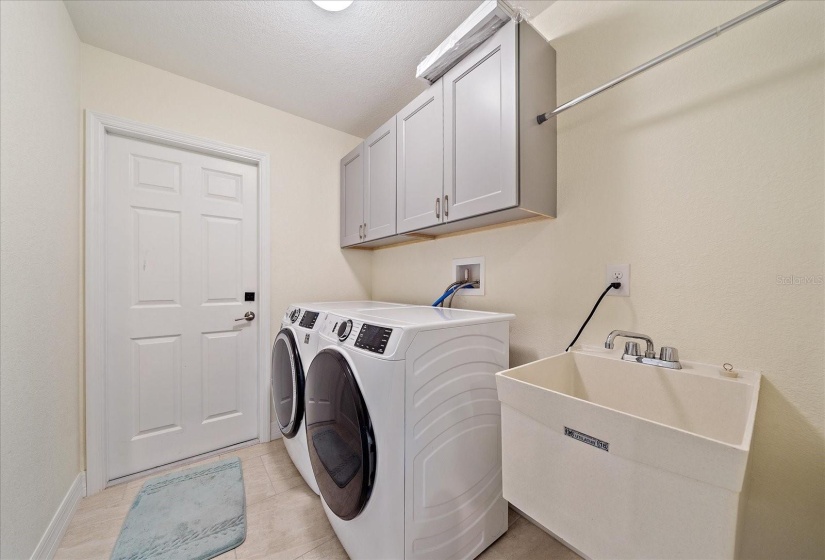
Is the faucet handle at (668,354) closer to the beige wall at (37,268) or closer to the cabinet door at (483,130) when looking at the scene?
the cabinet door at (483,130)

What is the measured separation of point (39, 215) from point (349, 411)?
1522 millimetres

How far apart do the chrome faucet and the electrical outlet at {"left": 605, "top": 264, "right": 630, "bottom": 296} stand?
0.69 feet

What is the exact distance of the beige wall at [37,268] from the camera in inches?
40.2

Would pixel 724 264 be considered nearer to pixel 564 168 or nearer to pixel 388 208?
pixel 564 168

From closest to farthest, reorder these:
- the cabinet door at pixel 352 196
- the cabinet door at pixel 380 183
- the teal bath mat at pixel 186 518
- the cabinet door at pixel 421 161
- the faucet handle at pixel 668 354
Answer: the faucet handle at pixel 668 354 < the teal bath mat at pixel 186 518 < the cabinet door at pixel 421 161 < the cabinet door at pixel 380 183 < the cabinet door at pixel 352 196

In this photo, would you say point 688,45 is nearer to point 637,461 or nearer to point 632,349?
point 632,349

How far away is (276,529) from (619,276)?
6.28ft

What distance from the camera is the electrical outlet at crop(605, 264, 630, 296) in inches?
46.6

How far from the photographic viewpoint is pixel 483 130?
1324 millimetres

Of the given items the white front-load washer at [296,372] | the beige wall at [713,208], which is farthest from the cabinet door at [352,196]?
the beige wall at [713,208]

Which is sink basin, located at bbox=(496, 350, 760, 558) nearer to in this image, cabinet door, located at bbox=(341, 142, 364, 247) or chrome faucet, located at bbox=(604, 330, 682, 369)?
chrome faucet, located at bbox=(604, 330, 682, 369)

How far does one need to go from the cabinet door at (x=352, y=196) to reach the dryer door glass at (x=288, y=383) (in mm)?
936

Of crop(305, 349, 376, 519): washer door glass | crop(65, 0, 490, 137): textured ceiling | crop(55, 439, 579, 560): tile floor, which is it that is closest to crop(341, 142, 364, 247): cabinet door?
crop(65, 0, 490, 137): textured ceiling

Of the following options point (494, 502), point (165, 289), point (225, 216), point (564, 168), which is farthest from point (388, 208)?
point (494, 502)
